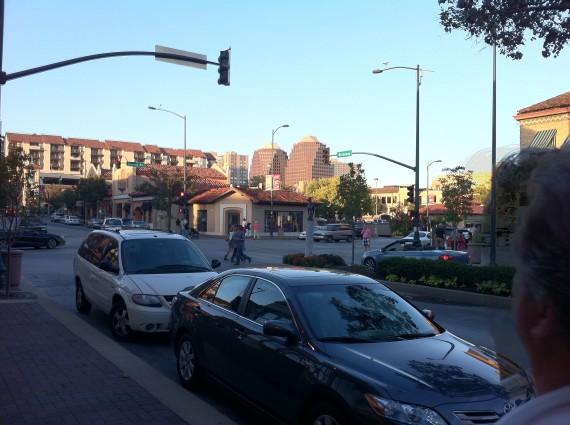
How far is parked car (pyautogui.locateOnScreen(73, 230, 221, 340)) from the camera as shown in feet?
29.4

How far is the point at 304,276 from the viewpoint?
5.98 metres

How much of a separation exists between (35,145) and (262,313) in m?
156

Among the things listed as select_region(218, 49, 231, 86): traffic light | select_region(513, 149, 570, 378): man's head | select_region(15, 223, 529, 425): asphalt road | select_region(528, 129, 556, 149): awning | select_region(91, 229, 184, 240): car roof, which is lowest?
select_region(15, 223, 529, 425): asphalt road

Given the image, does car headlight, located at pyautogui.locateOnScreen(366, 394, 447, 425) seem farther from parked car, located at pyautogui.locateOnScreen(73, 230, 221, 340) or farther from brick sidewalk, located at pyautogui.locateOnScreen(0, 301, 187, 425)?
parked car, located at pyautogui.locateOnScreen(73, 230, 221, 340)

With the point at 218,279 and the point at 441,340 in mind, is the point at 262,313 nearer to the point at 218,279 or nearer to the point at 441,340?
the point at 218,279

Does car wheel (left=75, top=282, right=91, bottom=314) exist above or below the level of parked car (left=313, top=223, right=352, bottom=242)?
below

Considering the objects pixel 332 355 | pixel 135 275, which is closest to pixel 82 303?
pixel 135 275

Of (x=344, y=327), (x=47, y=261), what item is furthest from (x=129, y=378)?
(x=47, y=261)

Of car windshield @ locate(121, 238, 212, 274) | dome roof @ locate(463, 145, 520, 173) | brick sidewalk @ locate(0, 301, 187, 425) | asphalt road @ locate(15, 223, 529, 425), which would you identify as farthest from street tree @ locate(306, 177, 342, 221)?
dome roof @ locate(463, 145, 520, 173)

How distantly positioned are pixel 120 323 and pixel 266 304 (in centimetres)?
429

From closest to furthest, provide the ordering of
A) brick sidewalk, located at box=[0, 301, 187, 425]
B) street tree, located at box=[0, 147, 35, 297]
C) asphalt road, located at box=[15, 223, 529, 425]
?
asphalt road, located at box=[15, 223, 529, 425] < brick sidewalk, located at box=[0, 301, 187, 425] < street tree, located at box=[0, 147, 35, 297]

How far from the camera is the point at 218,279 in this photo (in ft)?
22.4

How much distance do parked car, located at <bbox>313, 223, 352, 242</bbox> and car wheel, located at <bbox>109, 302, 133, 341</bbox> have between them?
1743 inches

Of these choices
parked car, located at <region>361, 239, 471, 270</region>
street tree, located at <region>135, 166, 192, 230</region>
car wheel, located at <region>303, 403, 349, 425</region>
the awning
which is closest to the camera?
the awning
